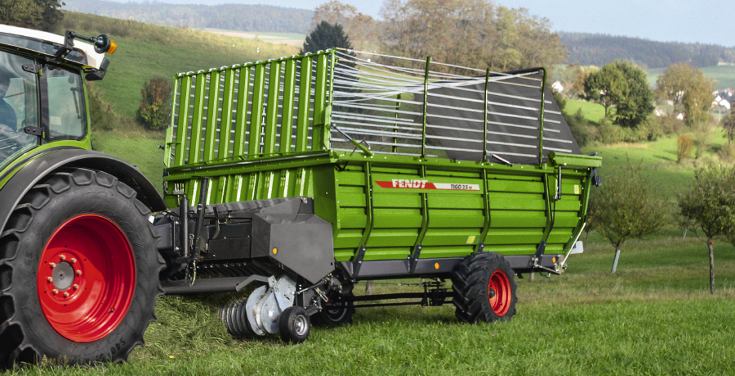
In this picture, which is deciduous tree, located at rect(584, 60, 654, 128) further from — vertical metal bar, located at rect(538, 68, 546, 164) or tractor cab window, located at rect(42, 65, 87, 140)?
tractor cab window, located at rect(42, 65, 87, 140)

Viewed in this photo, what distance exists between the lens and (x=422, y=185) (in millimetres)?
7910

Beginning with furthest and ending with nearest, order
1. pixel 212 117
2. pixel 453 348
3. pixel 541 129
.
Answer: pixel 541 129
pixel 212 117
pixel 453 348

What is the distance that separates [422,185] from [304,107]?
5.67 feet

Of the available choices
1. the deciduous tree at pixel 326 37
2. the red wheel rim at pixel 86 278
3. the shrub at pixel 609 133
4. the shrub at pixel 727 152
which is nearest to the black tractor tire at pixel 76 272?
the red wheel rim at pixel 86 278

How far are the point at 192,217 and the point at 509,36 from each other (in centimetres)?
6447

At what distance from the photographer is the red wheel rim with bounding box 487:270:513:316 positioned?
29.8ft

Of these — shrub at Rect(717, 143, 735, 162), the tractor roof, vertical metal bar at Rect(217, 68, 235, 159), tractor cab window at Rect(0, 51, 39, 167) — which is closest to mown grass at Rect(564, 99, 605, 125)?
shrub at Rect(717, 143, 735, 162)

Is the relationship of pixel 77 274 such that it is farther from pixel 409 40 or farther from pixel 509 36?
pixel 509 36

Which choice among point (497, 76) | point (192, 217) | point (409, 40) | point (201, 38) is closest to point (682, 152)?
point (409, 40)

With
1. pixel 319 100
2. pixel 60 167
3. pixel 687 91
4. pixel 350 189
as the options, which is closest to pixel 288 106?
pixel 319 100

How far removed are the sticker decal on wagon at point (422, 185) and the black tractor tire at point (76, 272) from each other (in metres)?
3.04

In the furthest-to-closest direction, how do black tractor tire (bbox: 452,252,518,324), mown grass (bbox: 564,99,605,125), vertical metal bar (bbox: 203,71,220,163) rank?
mown grass (bbox: 564,99,605,125) → black tractor tire (bbox: 452,252,518,324) → vertical metal bar (bbox: 203,71,220,163)

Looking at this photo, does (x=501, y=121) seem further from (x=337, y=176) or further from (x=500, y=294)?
(x=337, y=176)

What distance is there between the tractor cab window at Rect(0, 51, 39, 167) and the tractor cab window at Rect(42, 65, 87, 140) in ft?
0.43
